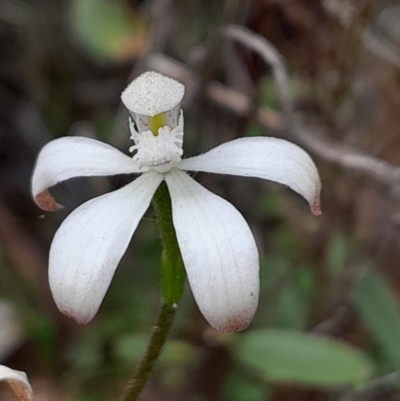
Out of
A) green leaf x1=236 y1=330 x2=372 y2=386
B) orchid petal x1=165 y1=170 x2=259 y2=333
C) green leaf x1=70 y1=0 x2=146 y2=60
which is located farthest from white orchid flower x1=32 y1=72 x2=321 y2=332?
green leaf x1=70 y1=0 x2=146 y2=60

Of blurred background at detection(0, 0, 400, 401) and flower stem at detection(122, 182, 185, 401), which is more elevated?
blurred background at detection(0, 0, 400, 401)

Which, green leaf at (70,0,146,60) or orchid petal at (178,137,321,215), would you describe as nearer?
orchid petal at (178,137,321,215)

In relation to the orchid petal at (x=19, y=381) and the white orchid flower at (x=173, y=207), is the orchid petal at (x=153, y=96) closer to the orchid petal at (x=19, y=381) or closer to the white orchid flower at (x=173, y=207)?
A: the white orchid flower at (x=173, y=207)

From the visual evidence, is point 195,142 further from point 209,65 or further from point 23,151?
point 23,151

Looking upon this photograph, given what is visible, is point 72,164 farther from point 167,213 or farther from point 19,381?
point 19,381

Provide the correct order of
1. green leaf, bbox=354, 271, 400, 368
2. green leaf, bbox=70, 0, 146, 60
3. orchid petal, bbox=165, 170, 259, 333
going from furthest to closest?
green leaf, bbox=70, 0, 146, 60
green leaf, bbox=354, 271, 400, 368
orchid petal, bbox=165, 170, 259, 333

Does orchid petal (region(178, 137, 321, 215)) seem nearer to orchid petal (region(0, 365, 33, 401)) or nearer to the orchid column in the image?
the orchid column

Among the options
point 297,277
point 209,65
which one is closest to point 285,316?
point 297,277
